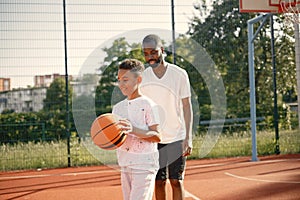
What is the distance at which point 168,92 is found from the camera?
3.61 meters

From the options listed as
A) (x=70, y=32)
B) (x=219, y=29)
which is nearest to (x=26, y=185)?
(x=70, y=32)

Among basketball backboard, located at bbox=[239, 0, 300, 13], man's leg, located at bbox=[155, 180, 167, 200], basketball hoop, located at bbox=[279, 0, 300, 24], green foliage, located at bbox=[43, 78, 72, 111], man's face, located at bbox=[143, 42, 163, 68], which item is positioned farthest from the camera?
green foliage, located at bbox=[43, 78, 72, 111]

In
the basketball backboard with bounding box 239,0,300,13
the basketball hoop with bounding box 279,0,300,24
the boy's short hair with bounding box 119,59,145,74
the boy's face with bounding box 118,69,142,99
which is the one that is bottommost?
the boy's face with bounding box 118,69,142,99

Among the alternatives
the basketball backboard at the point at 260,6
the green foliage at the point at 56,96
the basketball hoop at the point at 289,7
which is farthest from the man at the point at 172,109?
the green foliage at the point at 56,96

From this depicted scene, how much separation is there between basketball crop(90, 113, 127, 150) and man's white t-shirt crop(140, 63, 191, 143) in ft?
2.17

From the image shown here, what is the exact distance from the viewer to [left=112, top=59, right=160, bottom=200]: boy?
298cm

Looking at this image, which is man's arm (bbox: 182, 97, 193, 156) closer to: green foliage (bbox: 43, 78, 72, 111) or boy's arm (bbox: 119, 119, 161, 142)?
boy's arm (bbox: 119, 119, 161, 142)

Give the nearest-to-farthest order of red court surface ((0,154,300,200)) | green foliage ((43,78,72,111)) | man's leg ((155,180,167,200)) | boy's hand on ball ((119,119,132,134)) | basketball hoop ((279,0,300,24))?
boy's hand on ball ((119,119,132,134))
man's leg ((155,180,167,200))
red court surface ((0,154,300,200))
basketball hoop ((279,0,300,24))
green foliage ((43,78,72,111))

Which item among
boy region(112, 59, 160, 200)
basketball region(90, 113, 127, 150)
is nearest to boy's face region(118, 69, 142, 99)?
boy region(112, 59, 160, 200)

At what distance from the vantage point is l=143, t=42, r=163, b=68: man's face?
3457mm

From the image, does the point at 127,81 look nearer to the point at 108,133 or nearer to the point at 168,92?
the point at 108,133

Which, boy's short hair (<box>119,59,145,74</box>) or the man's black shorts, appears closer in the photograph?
boy's short hair (<box>119,59,145,74</box>)

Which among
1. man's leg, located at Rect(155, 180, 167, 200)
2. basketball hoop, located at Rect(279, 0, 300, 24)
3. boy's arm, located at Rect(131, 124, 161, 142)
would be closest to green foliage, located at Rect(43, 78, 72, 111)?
basketball hoop, located at Rect(279, 0, 300, 24)

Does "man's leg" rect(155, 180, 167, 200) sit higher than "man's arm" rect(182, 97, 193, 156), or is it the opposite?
"man's arm" rect(182, 97, 193, 156)
